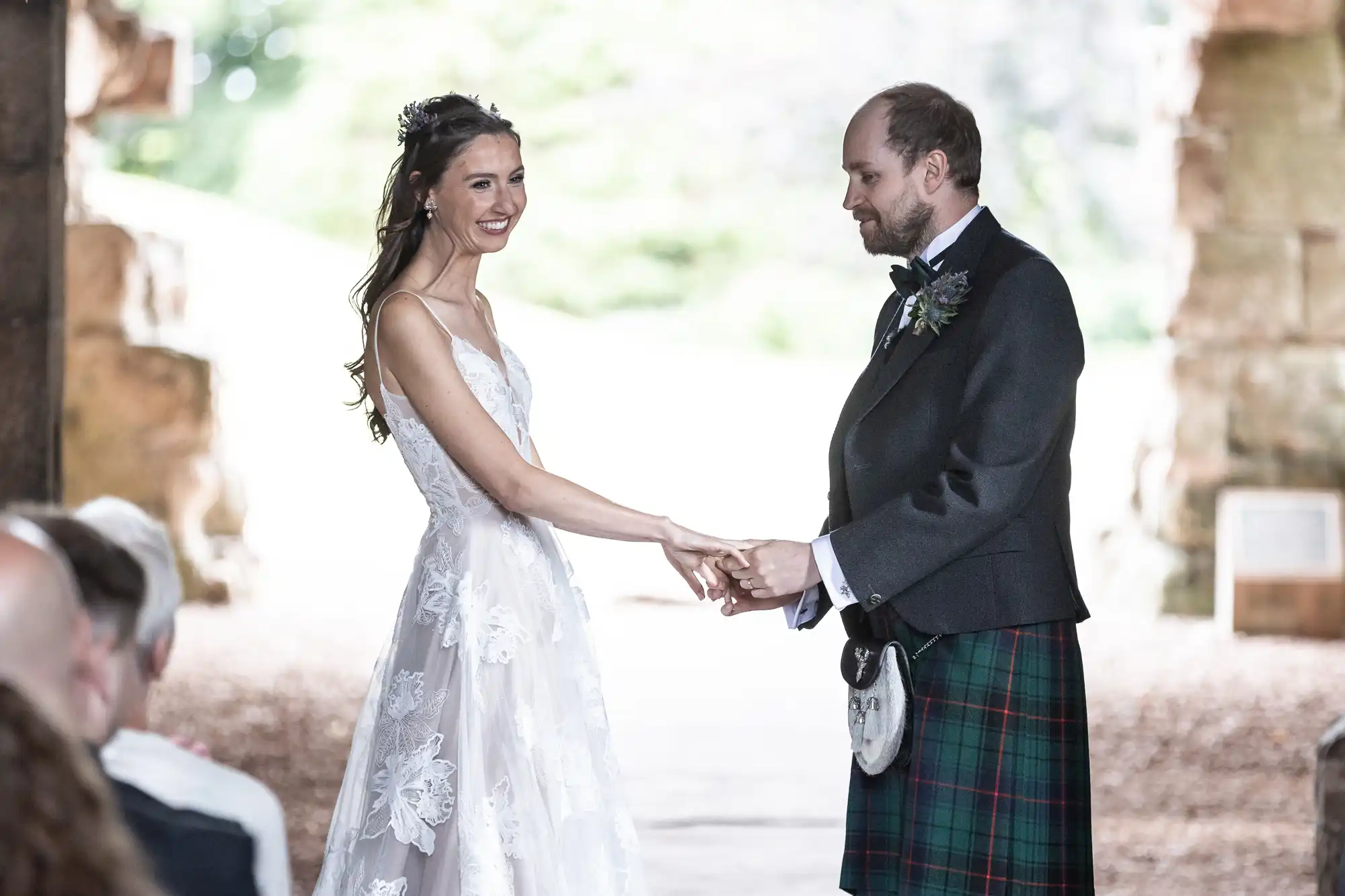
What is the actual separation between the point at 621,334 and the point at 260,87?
15.5ft

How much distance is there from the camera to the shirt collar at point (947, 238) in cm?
298

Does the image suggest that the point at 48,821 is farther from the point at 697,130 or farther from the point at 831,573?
the point at 697,130

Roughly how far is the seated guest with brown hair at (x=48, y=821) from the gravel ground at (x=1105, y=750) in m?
3.77

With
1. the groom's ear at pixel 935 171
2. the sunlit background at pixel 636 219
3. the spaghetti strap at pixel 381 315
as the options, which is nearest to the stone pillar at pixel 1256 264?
the sunlit background at pixel 636 219

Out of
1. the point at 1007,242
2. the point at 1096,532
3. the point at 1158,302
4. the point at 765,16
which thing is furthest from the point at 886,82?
the point at 1007,242

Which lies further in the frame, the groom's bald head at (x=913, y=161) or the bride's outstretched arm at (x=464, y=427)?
the bride's outstretched arm at (x=464, y=427)

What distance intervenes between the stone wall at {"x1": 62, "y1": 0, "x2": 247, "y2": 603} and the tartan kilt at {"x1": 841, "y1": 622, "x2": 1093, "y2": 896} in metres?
8.38

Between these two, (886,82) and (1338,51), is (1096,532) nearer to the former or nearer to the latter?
(1338,51)

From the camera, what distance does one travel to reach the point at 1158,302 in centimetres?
1817

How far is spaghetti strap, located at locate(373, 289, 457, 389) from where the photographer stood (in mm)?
3133

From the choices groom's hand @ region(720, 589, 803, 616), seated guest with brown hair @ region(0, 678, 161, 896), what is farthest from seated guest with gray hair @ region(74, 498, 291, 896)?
groom's hand @ region(720, 589, 803, 616)

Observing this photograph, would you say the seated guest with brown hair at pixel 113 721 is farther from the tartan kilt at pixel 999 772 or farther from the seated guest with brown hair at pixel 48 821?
the tartan kilt at pixel 999 772

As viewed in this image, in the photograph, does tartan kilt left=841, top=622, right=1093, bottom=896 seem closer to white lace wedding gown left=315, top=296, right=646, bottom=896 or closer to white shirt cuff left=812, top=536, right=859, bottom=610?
white shirt cuff left=812, top=536, right=859, bottom=610

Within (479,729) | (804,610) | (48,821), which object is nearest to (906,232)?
(804,610)
